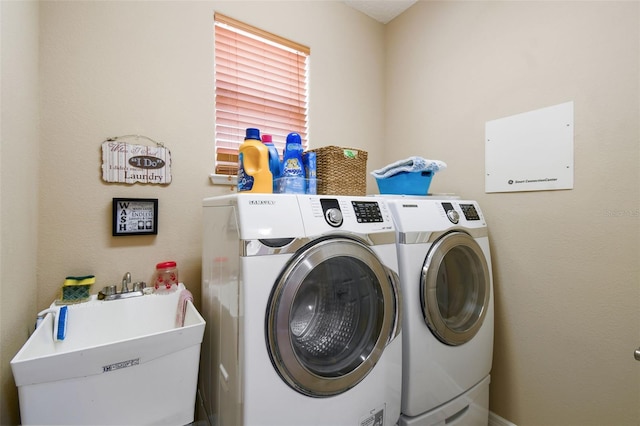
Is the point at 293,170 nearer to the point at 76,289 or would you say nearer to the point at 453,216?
the point at 453,216

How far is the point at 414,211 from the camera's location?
1.29 meters

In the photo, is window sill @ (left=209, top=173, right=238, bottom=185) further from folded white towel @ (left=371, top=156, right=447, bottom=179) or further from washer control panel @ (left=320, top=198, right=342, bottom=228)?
folded white towel @ (left=371, top=156, right=447, bottom=179)

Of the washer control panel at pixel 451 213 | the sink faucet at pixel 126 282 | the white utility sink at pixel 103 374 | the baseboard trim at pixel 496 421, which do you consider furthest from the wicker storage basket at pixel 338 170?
the baseboard trim at pixel 496 421

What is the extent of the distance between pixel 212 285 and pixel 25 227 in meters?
0.68

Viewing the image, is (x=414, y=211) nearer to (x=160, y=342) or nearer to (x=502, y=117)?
(x=502, y=117)

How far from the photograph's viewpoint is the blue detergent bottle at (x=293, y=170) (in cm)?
119

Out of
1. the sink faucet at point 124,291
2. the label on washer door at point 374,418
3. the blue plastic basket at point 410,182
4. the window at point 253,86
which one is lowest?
the label on washer door at point 374,418

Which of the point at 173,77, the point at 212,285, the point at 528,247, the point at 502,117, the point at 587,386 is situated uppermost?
the point at 173,77

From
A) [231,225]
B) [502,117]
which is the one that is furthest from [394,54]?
[231,225]

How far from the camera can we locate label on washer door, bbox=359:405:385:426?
3.50 ft

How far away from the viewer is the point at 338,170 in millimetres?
1306

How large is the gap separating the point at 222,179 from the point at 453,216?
124cm

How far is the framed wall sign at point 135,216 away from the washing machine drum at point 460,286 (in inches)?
51.9

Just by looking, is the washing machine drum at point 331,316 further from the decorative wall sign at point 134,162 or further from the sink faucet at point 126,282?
the decorative wall sign at point 134,162
